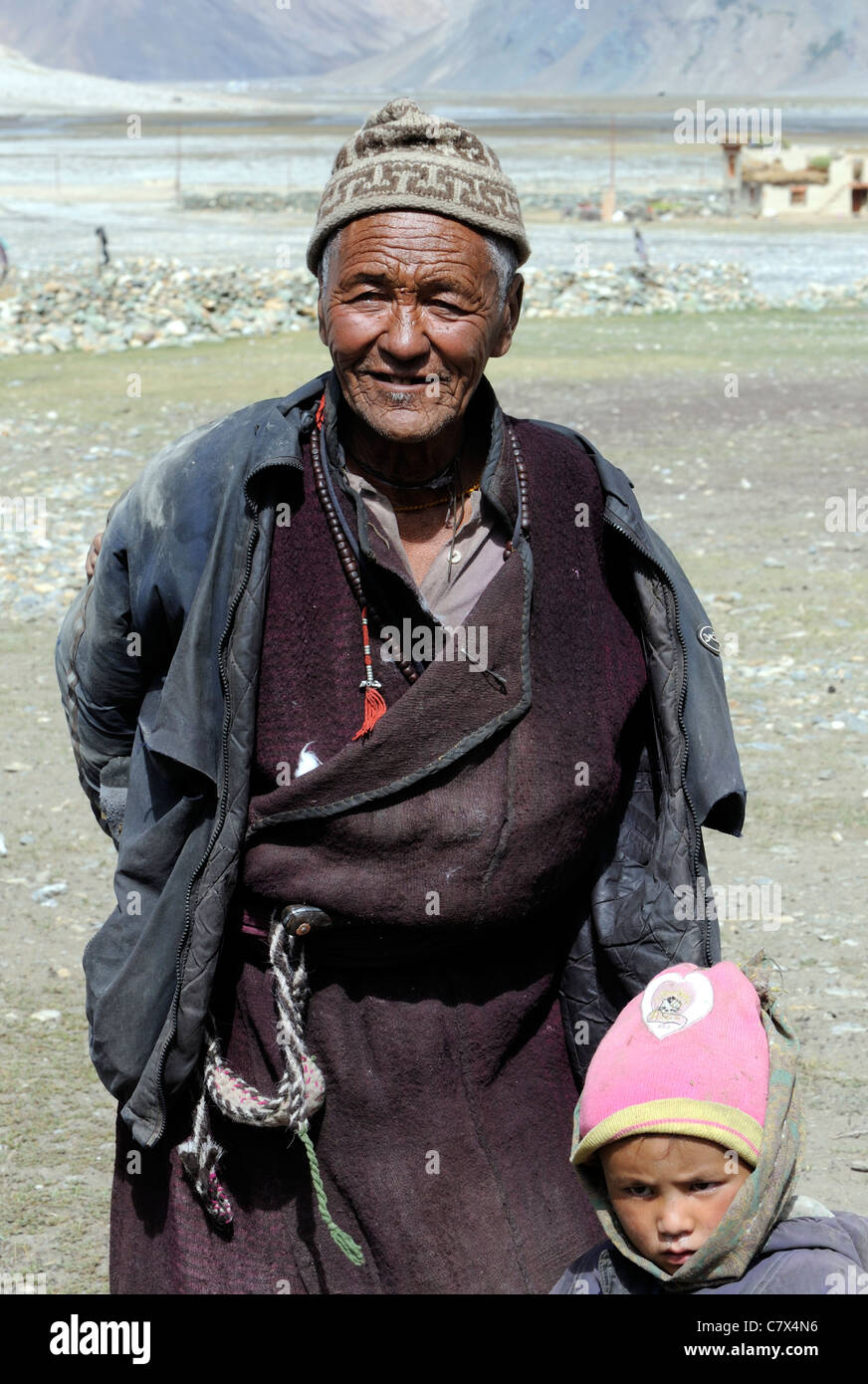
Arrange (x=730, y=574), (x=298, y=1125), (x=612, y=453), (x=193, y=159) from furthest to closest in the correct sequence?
(x=193, y=159), (x=612, y=453), (x=730, y=574), (x=298, y=1125)

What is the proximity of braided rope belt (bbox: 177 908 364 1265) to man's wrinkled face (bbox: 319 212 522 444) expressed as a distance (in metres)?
0.73

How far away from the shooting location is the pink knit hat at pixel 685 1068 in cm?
206

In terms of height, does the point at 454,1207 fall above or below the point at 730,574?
below

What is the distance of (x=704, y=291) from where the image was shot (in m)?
22.6

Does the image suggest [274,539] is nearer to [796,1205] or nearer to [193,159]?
[796,1205]

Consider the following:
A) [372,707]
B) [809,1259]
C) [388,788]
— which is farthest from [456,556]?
[809,1259]

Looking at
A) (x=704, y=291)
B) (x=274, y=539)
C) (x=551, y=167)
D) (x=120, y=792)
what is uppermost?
(x=551, y=167)

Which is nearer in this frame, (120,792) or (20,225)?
(120,792)

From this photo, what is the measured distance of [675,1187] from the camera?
2.10 metres

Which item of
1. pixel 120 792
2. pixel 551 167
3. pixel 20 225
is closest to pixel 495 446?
pixel 120 792

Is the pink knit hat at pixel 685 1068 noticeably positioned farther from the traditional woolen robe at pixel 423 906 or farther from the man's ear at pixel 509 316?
the man's ear at pixel 509 316

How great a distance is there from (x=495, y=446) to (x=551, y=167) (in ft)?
194

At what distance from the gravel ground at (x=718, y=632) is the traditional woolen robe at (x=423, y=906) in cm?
118

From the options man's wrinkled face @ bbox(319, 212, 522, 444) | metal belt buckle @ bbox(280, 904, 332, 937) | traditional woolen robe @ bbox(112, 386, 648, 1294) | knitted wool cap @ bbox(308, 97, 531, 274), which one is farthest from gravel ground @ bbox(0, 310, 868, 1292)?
knitted wool cap @ bbox(308, 97, 531, 274)
